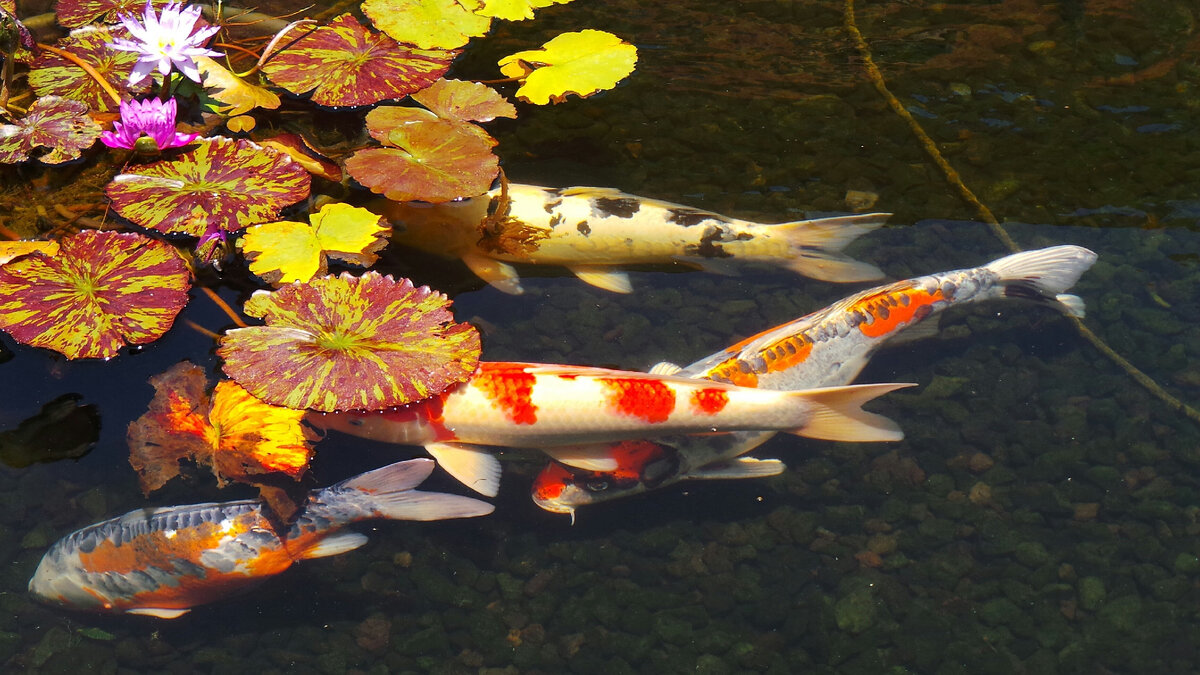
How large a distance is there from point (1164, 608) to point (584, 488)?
6.19ft

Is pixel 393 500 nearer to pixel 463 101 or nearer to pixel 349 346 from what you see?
pixel 349 346

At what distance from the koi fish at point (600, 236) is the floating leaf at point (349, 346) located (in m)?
0.63

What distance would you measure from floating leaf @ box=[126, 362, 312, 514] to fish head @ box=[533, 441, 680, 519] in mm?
814

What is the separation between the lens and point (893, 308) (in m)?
3.45

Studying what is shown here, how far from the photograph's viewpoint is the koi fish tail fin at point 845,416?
3.01m

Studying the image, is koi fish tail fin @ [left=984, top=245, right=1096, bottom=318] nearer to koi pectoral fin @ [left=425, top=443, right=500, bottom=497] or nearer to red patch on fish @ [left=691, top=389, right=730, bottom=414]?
red patch on fish @ [left=691, top=389, right=730, bottom=414]

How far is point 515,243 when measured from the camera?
12.1 feet

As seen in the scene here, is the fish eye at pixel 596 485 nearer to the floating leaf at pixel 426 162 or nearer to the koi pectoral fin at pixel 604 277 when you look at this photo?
the koi pectoral fin at pixel 604 277

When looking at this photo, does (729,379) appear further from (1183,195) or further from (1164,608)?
(1183,195)

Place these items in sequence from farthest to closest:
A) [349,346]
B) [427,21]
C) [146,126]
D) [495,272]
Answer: [427,21] → [495,272] → [146,126] → [349,346]

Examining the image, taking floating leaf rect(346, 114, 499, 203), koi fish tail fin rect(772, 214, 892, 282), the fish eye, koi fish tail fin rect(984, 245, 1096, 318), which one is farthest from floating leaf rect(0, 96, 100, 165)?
koi fish tail fin rect(984, 245, 1096, 318)

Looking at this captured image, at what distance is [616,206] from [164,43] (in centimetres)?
176

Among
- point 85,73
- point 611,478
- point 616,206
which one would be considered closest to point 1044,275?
point 616,206

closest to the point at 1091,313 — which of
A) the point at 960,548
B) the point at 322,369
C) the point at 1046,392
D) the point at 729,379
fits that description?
the point at 1046,392
